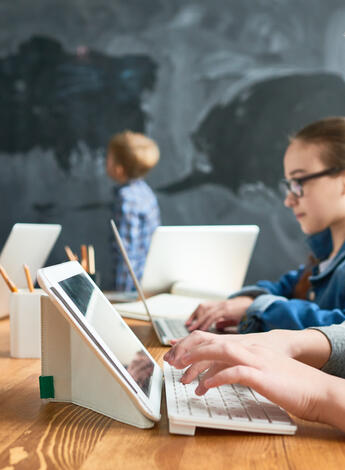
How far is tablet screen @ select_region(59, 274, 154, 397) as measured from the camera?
66cm

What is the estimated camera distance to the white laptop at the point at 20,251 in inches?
54.5

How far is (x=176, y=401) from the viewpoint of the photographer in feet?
2.13

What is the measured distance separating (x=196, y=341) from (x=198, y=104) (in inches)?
162

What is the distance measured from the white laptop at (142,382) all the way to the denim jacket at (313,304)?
1.35ft

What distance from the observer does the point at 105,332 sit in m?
0.70

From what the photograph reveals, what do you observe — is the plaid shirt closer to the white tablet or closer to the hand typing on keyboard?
the white tablet

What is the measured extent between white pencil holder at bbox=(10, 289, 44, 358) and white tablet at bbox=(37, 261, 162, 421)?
0.25 metres

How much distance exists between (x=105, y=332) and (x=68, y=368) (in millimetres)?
91

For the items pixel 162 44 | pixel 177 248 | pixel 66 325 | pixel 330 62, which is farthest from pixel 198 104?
pixel 66 325

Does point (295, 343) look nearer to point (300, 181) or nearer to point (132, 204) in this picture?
point (300, 181)

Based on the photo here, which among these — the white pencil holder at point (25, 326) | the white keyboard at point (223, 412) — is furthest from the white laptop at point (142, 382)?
the white pencil holder at point (25, 326)

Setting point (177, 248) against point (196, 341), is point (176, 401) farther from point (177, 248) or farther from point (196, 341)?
point (177, 248)

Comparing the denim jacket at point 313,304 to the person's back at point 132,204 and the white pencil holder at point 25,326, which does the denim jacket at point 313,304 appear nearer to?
the white pencil holder at point 25,326

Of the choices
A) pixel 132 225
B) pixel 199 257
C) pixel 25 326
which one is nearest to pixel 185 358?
pixel 25 326
